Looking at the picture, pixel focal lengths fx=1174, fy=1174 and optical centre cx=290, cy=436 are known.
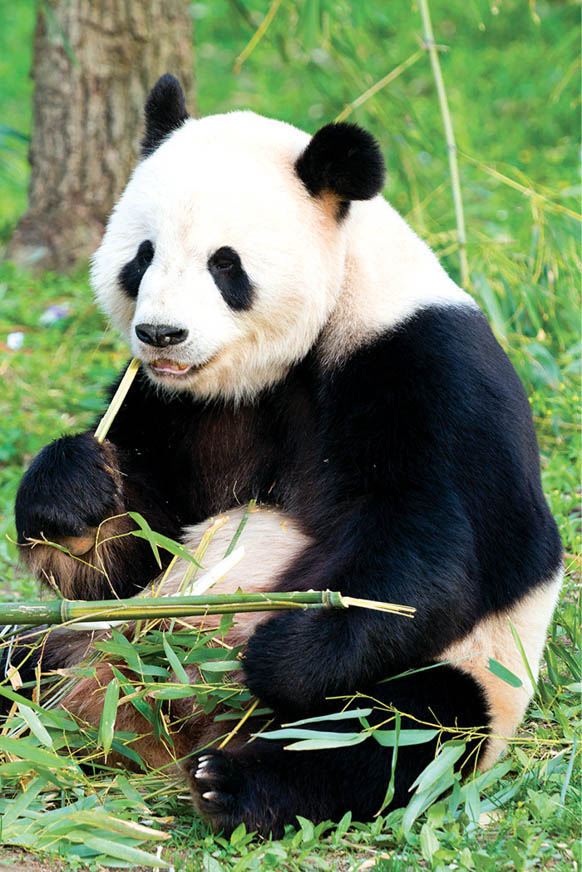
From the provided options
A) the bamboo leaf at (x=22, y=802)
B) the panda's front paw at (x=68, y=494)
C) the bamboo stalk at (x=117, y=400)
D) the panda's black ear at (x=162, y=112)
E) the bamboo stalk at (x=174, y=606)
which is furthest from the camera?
the panda's black ear at (x=162, y=112)

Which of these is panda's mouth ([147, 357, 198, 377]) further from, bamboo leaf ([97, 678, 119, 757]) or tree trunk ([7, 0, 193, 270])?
tree trunk ([7, 0, 193, 270])

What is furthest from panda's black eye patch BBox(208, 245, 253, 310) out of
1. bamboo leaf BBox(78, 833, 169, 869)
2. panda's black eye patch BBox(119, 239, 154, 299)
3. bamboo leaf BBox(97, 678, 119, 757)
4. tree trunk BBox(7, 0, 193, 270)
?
tree trunk BBox(7, 0, 193, 270)

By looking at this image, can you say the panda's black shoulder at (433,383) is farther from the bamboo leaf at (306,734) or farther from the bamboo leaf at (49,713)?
the bamboo leaf at (49,713)

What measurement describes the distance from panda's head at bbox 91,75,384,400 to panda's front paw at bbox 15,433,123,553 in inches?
11.6

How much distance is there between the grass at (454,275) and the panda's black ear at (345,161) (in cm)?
132

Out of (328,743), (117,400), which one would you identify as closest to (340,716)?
(328,743)

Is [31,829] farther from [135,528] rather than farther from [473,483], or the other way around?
[473,483]

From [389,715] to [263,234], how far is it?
1.23 m

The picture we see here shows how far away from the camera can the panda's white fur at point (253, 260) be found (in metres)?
2.92

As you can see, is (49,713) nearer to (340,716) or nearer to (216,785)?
(216,785)

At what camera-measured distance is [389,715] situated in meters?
2.79

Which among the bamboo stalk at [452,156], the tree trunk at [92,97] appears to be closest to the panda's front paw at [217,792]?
the bamboo stalk at [452,156]

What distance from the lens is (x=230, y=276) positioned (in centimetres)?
298

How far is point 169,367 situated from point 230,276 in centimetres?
28
